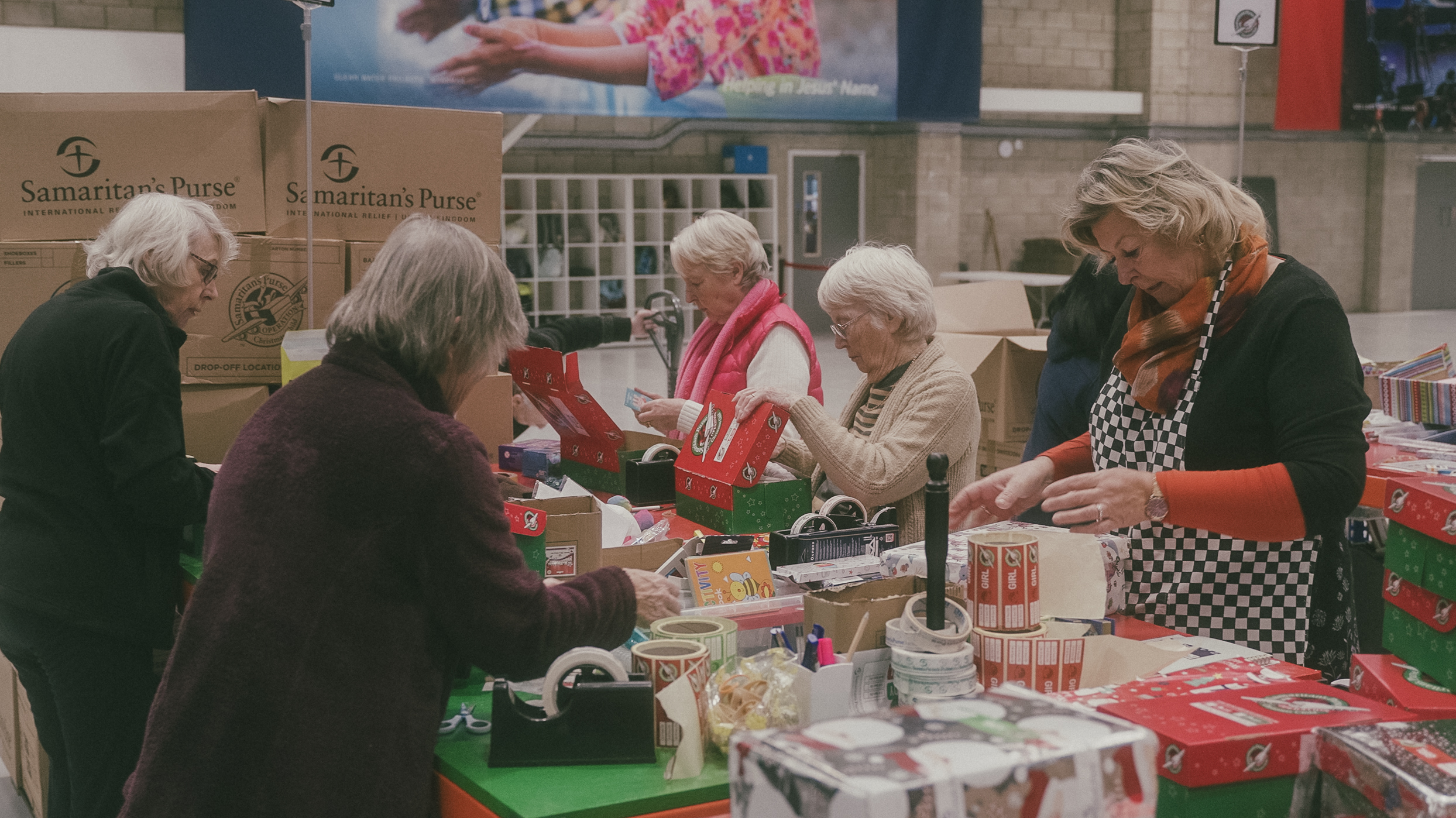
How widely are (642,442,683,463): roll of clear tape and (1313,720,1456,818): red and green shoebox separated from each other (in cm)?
208

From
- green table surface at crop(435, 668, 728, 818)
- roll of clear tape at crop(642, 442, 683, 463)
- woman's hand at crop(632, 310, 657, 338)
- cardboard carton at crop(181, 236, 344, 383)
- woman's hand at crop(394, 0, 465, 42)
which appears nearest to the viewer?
green table surface at crop(435, 668, 728, 818)

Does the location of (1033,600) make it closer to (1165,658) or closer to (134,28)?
(1165,658)

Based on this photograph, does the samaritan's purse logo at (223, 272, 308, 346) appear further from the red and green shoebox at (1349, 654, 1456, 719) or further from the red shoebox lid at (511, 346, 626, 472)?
the red and green shoebox at (1349, 654, 1456, 719)

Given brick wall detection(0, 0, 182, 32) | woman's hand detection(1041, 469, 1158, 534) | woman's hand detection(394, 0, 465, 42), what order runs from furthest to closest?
brick wall detection(0, 0, 182, 32) < woman's hand detection(394, 0, 465, 42) < woman's hand detection(1041, 469, 1158, 534)

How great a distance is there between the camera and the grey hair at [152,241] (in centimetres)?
271

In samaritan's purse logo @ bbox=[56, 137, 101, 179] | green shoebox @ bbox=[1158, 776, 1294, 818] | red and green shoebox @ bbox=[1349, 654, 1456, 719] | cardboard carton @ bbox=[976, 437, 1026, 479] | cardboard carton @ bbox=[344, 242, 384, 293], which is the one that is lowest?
cardboard carton @ bbox=[976, 437, 1026, 479]

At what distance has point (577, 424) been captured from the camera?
3.41m

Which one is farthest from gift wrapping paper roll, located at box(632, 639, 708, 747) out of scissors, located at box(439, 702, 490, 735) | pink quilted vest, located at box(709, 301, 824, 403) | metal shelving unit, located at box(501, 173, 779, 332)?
metal shelving unit, located at box(501, 173, 779, 332)

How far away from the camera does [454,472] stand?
5.00 ft

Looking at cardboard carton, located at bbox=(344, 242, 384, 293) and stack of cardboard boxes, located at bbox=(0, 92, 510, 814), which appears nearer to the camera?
stack of cardboard boxes, located at bbox=(0, 92, 510, 814)

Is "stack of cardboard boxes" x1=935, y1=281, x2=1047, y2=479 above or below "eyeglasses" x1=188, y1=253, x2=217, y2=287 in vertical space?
below

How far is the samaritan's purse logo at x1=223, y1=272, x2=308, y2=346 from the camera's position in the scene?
344cm

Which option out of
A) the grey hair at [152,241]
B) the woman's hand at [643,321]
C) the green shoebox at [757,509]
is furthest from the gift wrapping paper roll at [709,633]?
the woman's hand at [643,321]

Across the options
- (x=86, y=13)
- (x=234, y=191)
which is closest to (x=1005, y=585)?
(x=234, y=191)
